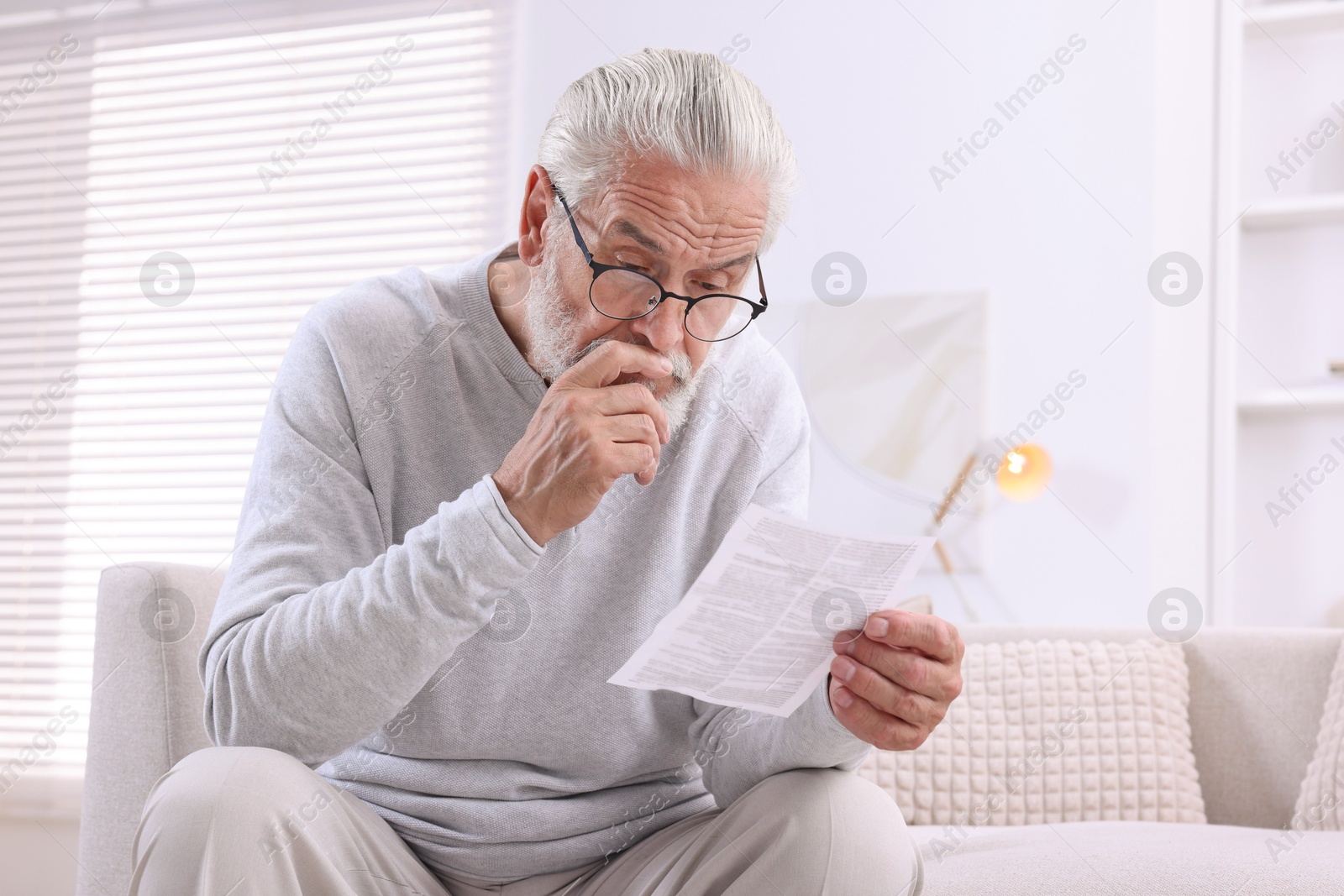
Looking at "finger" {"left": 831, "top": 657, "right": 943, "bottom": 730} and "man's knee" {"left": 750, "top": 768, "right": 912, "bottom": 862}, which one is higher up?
"finger" {"left": 831, "top": 657, "right": 943, "bottom": 730}

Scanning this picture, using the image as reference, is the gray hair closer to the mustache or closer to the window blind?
the mustache

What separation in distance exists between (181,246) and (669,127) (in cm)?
290

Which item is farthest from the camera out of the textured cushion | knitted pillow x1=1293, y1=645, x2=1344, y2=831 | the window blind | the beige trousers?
the window blind

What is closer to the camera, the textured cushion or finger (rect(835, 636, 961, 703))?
finger (rect(835, 636, 961, 703))

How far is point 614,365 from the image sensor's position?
1.06 m

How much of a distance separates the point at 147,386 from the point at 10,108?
1.11 meters

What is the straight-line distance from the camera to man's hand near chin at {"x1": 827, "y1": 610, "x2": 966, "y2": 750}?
3.40 ft

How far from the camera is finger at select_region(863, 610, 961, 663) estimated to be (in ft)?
3.38

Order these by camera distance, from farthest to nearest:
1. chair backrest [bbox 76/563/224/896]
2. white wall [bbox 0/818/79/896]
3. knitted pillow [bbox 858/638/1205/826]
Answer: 1. white wall [bbox 0/818/79/896]
2. knitted pillow [bbox 858/638/1205/826]
3. chair backrest [bbox 76/563/224/896]

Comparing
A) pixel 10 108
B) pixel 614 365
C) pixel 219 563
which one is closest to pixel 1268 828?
pixel 614 365

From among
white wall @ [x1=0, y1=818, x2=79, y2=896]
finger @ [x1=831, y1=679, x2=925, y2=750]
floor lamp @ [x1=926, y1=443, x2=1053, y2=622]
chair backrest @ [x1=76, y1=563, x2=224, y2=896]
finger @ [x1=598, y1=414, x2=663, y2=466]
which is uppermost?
finger @ [x1=598, y1=414, x2=663, y2=466]

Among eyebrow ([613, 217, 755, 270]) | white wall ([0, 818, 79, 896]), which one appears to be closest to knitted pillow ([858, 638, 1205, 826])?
eyebrow ([613, 217, 755, 270])

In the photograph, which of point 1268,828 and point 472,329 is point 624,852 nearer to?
point 472,329

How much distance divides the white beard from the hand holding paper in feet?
0.75
